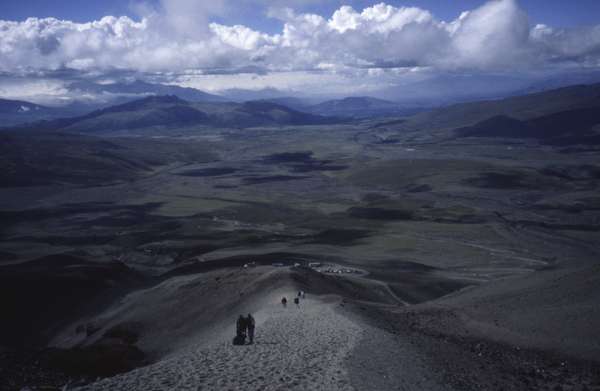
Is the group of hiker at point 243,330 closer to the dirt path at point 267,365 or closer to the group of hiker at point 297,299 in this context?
the dirt path at point 267,365

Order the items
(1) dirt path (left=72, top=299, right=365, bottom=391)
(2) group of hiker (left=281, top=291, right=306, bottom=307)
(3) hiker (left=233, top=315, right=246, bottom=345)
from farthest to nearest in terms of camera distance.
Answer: (2) group of hiker (left=281, top=291, right=306, bottom=307) → (3) hiker (left=233, top=315, right=246, bottom=345) → (1) dirt path (left=72, top=299, right=365, bottom=391)

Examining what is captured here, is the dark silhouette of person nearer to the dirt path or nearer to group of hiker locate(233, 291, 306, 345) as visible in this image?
group of hiker locate(233, 291, 306, 345)

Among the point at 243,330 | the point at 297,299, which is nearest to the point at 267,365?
the point at 243,330

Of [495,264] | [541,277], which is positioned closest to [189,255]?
[495,264]

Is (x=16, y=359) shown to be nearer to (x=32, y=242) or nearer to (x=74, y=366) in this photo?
(x=74, y=366)

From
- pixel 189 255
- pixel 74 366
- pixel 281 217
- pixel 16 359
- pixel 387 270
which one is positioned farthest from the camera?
pixel 281 217

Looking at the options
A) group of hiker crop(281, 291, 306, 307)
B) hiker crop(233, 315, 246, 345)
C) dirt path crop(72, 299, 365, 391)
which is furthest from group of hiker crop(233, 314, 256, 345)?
group of hiker crop(281, 291, 306, 307)

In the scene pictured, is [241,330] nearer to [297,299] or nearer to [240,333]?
[240,333]

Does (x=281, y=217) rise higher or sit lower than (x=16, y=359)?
lower
